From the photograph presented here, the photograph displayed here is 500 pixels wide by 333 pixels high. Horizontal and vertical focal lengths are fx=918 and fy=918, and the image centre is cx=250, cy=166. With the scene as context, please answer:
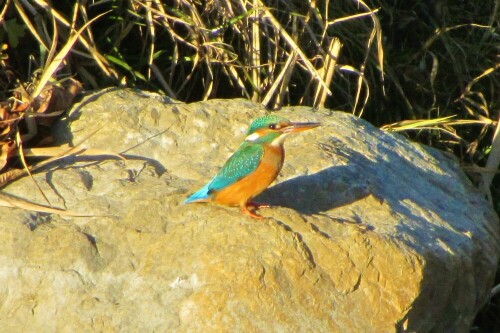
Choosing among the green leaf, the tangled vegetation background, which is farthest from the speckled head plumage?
the green leaf

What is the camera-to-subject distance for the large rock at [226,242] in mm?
3209

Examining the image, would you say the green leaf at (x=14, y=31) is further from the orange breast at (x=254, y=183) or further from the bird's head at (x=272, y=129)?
the orange breast at (x=254, y=183)

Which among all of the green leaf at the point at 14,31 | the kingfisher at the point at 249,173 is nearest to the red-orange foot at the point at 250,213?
the kingfisher at the point at 249,173

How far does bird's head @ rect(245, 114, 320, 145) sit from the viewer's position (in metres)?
3.86

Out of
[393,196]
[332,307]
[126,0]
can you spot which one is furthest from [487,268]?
[126,0]

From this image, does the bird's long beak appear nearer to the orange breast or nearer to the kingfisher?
the kingfisher

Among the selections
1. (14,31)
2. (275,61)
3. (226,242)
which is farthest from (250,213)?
(14,31)

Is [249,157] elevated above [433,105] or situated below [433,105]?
above

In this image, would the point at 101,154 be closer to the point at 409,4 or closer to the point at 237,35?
the point at 237,35

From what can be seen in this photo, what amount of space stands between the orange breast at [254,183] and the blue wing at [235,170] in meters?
0.02

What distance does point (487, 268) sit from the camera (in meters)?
4.07

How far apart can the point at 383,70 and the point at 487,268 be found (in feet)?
6.16

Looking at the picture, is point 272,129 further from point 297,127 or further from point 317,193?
point 317,193

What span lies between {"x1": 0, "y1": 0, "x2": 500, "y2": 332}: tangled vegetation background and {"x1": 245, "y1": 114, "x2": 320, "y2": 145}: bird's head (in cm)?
100
